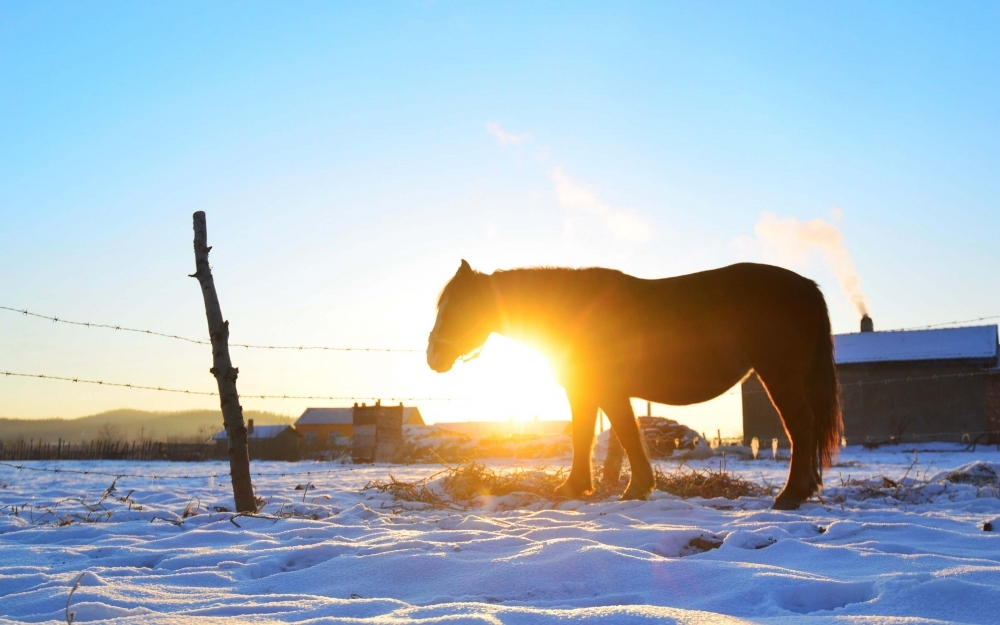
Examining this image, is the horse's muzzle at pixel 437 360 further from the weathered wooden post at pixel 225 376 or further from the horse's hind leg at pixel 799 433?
the horse's hind leg at pixel 799 433

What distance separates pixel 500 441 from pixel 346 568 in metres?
16.9

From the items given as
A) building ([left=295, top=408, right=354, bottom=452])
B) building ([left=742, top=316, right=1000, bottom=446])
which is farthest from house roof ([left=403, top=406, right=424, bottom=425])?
building ([left=742, top=316, right=1000, bottom=446])

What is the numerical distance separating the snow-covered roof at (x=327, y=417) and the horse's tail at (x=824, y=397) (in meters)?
43.6

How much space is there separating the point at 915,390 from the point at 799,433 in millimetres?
20738

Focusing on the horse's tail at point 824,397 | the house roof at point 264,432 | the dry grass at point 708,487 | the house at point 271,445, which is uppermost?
the horse's tail at point 824,397

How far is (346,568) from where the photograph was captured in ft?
8.91

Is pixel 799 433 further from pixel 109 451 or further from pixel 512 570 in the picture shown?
pixel 109 451

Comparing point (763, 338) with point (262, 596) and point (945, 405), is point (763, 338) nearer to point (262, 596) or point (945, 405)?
point (262, 596)

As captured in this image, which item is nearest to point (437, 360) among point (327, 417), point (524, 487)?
point (524, 487)

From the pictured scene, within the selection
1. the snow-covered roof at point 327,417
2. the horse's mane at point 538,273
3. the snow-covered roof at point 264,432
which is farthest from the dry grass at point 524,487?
the snow-covered roof at point 327,417

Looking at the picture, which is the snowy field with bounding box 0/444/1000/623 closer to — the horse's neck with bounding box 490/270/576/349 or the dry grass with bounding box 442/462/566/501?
the dry grass with bounding box 442/462/566/501

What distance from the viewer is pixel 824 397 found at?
18.3ft

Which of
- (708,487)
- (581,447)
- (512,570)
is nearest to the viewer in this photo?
(512,570)

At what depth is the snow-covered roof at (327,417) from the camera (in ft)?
155
